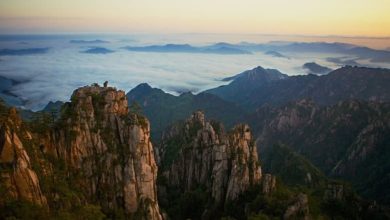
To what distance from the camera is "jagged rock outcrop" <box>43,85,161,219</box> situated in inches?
2522

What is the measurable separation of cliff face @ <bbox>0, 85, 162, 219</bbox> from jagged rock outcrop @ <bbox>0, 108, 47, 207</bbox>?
155 inches

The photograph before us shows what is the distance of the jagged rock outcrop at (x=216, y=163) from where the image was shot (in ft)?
276

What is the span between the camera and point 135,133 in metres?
68.8

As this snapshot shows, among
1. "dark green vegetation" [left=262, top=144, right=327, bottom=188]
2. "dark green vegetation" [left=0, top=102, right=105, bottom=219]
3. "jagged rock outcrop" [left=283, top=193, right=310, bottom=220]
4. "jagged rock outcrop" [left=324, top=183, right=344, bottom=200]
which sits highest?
"dark green vegetation" [left=0, top=102, right=105, bottom=219]

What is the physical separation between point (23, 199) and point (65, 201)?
273 inches

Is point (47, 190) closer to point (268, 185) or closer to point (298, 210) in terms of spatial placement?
point (298, 210)

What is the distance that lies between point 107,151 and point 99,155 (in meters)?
1.36

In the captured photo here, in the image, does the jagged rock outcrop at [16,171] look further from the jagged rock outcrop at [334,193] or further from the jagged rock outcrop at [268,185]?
the jagged rock outcrop at [334,193]

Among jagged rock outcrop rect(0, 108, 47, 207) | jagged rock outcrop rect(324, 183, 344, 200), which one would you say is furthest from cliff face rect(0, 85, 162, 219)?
jagged rock outcrop rect(324, 183, 344, 200)

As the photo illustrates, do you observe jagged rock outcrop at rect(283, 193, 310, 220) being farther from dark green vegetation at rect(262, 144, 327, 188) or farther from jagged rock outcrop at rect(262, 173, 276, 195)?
dark green vegetation at rect(262, 144, 327, 188)

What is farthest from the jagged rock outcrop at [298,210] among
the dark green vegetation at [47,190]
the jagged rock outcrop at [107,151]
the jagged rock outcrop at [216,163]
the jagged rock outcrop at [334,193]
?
the dark green vegetation at [47,190]

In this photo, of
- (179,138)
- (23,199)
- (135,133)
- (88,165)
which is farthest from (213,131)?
(23,199)

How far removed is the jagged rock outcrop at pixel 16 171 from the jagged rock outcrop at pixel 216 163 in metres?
40.0

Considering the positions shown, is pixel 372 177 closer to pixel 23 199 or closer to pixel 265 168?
pixel 265 168
